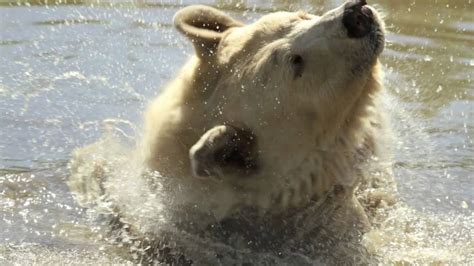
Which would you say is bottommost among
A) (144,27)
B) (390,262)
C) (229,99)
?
(144,27)

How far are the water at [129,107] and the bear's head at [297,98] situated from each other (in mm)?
705

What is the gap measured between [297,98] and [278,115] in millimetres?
130

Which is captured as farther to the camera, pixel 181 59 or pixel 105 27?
pixel 105 27

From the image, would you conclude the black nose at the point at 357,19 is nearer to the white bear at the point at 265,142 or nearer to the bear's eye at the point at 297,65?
the white bear at the point at 265,142

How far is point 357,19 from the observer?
4.51 m

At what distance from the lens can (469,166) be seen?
6.74 metres

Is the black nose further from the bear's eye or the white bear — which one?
the bear's eye

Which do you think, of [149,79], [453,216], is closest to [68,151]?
[149,79]

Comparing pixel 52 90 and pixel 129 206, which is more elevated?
pixel 129 206

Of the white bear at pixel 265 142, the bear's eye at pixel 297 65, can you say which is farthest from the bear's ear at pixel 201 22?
the bear's eye at pixel 297 65

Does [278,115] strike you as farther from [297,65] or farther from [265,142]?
[297,65]

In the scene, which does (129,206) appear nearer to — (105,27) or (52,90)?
(52,90)

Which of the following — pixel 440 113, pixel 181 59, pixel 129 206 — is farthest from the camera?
pixel 181 59

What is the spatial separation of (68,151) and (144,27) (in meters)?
3.90
